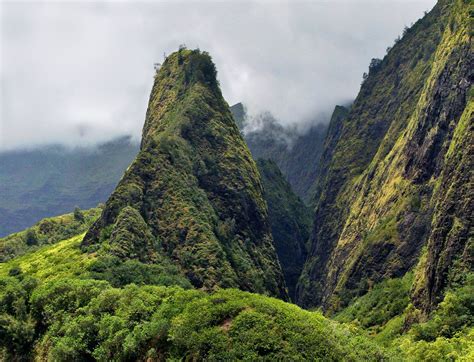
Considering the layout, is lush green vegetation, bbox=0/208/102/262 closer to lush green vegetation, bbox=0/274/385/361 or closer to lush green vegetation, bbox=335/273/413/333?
lush green vegetation, bbox=335/273/413/333

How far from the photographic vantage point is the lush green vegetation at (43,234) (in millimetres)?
159375

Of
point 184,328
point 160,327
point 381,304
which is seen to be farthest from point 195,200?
point 184,328

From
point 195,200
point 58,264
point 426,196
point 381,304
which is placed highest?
point 195,200

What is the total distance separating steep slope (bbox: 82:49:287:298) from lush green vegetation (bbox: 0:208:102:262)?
41.8 metres

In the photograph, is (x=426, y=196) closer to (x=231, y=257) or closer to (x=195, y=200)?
(x=231, y=257)

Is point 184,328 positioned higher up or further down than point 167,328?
further down

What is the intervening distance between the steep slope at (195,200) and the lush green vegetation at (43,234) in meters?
41.8

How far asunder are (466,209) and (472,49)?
1746 inches

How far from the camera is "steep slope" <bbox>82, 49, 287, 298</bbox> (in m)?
112

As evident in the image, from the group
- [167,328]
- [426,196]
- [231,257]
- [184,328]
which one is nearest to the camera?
[184,328]

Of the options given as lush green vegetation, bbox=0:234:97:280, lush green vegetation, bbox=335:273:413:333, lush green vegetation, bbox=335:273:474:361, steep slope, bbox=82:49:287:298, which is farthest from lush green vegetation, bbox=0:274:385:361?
lush green vegetation, bbox=335:273:413:333

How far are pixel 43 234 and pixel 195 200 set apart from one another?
77.6 meters

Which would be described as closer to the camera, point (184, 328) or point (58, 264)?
point (184, 328)

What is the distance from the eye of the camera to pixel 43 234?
18050cm
